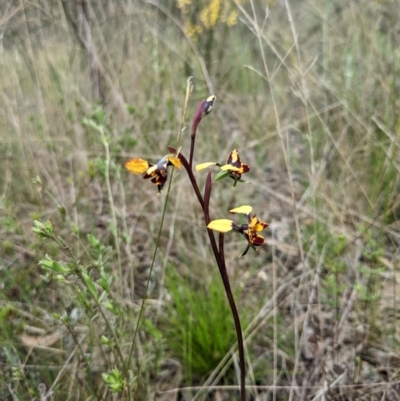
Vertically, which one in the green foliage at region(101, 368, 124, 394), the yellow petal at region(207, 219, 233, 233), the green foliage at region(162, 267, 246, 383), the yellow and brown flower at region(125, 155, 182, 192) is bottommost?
the green foliage at region(162, 267, 246, 383)

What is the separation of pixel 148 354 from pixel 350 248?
0.86m

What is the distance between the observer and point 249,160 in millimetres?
2441

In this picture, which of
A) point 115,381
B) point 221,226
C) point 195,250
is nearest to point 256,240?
point 221,226

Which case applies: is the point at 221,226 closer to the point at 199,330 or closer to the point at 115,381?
the point at 115,381

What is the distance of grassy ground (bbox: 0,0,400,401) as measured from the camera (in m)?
1.16

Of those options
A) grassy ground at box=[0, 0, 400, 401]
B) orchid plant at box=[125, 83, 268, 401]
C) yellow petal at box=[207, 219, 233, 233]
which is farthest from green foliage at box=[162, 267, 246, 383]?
yellow petal at box=[207, 219, 233, 233]

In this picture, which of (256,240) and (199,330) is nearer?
(256,240)

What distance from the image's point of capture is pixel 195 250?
1716 millimetres

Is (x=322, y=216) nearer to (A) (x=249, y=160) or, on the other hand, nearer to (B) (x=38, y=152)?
(A) (x=249, y=160)

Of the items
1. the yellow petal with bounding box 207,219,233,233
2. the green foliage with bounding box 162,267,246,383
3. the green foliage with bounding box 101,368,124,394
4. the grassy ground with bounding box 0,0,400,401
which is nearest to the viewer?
the yellow petal with bounding box 207,219,233,233

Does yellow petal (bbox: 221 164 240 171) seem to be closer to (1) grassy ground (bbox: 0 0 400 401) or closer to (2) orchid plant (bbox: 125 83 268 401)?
(2) orchid plant (bbox: 125 83 268 401)

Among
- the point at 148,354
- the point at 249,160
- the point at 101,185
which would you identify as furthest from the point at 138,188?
the point at 148,354

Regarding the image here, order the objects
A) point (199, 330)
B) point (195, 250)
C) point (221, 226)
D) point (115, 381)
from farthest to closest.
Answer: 1. point (195, 250)
2. point (199, 330)
3. point (115, 381)
4. point (221, 226)

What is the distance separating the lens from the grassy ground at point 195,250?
3.80 feet
